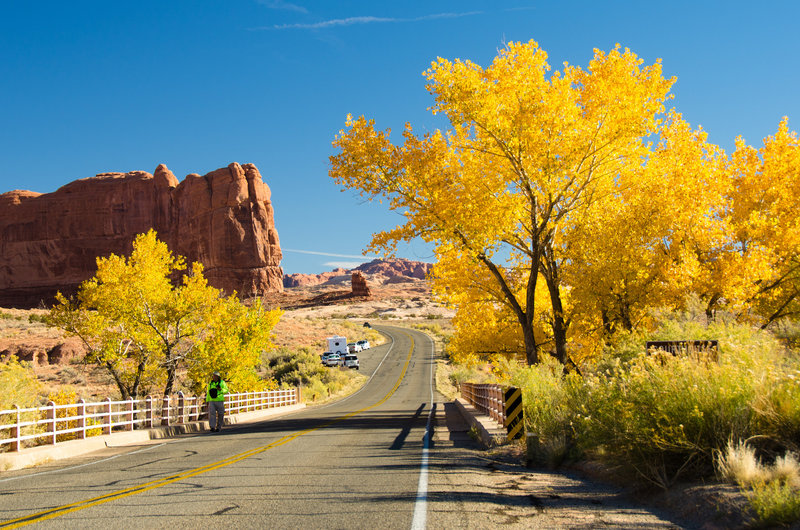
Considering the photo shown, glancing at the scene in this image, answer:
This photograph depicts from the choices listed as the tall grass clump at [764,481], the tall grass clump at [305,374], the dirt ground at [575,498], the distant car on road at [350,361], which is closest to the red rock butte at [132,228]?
the distant car on road at [350,361]

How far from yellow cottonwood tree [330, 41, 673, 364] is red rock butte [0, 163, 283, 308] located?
351 ft

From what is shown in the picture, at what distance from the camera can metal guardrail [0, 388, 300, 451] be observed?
558 inches

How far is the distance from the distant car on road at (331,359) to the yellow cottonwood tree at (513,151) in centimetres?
4602

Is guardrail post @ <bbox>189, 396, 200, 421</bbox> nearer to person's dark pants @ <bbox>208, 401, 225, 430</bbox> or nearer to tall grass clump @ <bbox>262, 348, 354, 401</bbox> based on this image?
person's dark pants @ <bbox>208, 401, 225, 430</bbox>

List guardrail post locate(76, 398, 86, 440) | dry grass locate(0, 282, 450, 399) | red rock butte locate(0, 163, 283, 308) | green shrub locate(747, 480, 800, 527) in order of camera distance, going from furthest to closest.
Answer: red rock butte locate(0, 163, 283, 308) < dry grass locate(0, 282, 450, 399) < guardrail post locate(76, 398, 86, 440) < green shrub locate(747, 480, 800, 527)

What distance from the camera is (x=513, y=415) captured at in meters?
12.9

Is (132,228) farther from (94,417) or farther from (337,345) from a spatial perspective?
(94,417)

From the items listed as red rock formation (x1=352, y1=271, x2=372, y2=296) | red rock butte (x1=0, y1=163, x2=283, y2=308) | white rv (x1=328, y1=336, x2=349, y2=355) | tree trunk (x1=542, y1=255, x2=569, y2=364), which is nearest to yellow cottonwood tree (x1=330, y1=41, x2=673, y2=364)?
tree trunk (x1=542, y1=255, x2=569, y2=364)

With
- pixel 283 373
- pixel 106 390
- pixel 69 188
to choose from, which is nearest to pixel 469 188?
pixel 106 390

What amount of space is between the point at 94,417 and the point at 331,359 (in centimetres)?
4427

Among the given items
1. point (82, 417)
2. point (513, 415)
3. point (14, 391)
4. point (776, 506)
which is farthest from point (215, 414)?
point (776, 506)

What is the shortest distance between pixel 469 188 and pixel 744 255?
29.9ft

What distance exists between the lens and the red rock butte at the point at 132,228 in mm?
126188

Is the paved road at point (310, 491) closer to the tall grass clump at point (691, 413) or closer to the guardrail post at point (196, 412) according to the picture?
the tall grass clump at point (691, 413)
